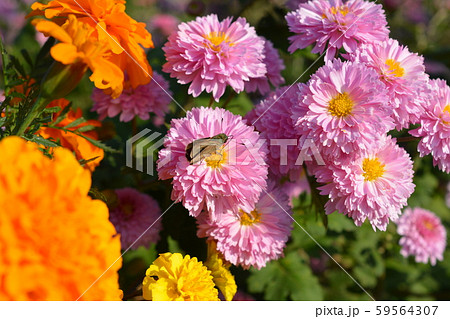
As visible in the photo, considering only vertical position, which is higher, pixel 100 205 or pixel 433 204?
pixel 100 205

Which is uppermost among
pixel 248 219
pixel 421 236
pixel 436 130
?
pixel 436 130

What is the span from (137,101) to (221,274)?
0.50 meters

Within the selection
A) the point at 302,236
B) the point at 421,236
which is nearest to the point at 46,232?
the point at 302,236

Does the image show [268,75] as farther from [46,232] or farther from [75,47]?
[46,232]

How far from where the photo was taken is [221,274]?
89cm

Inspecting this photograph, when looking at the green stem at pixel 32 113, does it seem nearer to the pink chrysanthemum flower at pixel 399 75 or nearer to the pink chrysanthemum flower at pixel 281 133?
the pink chrysanthemum flower at pixel 281 133

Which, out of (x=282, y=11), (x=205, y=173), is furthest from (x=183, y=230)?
(x=282, y=11)

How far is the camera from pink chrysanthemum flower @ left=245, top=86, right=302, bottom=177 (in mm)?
923

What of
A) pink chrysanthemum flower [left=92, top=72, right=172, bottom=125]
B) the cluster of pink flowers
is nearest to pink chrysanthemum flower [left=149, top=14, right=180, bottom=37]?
pink chrysanthemum flower [left=92, top=72, right=172, bottom=125]

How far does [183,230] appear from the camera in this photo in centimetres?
108

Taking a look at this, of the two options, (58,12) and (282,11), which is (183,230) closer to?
(58,12)

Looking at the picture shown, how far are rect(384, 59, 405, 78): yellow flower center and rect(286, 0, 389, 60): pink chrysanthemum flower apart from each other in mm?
60

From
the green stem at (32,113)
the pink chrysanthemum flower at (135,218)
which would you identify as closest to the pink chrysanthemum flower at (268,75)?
the pink chrysanthemum flower at (135,218)
